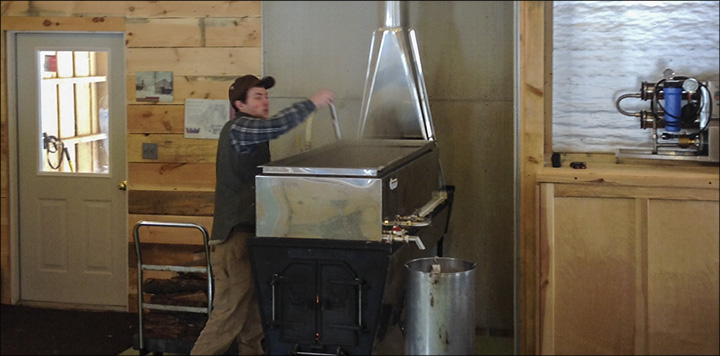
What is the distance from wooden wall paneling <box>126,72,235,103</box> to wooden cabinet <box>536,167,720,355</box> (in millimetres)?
2058

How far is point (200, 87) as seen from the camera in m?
4.96

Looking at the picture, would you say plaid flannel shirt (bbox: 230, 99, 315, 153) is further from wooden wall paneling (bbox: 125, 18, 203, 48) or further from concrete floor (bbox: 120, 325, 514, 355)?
wooden wall paneling (bbox: 125, 18, 203, 48)

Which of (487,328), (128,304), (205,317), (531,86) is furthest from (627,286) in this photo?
(128,304)

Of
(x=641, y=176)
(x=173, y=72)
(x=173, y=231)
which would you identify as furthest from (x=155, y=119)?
(x=641, y=176)

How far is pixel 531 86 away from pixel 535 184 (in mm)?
419

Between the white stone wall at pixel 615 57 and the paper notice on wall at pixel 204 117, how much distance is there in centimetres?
191

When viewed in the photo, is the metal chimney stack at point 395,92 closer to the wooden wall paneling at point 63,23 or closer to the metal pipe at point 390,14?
the metal pipe at point 390,14

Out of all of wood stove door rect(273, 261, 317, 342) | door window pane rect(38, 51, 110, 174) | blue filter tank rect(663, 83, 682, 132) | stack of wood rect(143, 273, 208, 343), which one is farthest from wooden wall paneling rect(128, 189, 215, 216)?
blue filter tank rect(663, 83, 682, 132)

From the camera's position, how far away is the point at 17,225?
5316 millimetres

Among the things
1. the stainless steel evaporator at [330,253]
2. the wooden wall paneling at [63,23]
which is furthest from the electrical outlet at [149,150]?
the stainless steel evaporator at [330,253]

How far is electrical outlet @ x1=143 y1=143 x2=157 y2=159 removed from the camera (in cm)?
506

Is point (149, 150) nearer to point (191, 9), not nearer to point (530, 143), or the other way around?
A: point (191, 9)

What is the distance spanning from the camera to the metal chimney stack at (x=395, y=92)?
4.25m

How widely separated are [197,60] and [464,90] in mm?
1521
